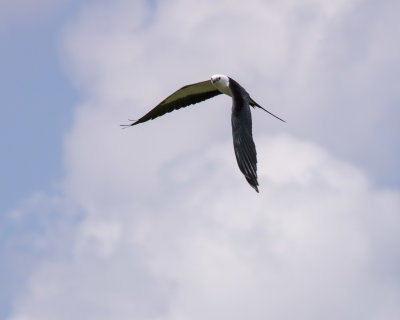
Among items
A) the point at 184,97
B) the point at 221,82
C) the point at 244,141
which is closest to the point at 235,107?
the point at 244,141

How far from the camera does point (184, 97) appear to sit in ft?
130

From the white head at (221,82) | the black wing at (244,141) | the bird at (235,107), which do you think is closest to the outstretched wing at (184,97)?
the bird at (235,107)

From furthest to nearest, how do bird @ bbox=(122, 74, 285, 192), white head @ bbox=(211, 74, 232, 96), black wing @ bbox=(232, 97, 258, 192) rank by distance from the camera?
white head @ bbox=(211, 74, 232, 96), bird @ bbox=(122, 74, 285, 192), black wing @ bbox=(232, 97, 258, 192)

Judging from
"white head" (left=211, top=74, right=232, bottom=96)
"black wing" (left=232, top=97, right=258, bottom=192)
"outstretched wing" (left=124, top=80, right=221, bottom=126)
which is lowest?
"black wing" (left=232, top=97, right=258, bottom=192)

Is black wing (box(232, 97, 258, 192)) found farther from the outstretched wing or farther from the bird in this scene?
the outstretched wing

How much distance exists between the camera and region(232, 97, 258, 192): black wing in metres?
30.3

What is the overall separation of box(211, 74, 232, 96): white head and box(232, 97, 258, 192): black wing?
2179 mm

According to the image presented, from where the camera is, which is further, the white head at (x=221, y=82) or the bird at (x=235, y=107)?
the white head at (x=221, y=82)

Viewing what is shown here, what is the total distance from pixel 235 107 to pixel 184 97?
6854mm

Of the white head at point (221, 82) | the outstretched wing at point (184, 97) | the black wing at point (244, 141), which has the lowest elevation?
the black wing at point (244, 141)

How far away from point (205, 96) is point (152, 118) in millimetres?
1629

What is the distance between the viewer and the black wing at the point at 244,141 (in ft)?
99.3

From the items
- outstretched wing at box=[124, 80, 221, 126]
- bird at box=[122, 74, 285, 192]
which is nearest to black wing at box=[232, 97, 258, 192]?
bird at box=[122, 74, 285, 192]

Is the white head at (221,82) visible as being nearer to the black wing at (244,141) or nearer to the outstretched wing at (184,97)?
the black wing at (244,141)
